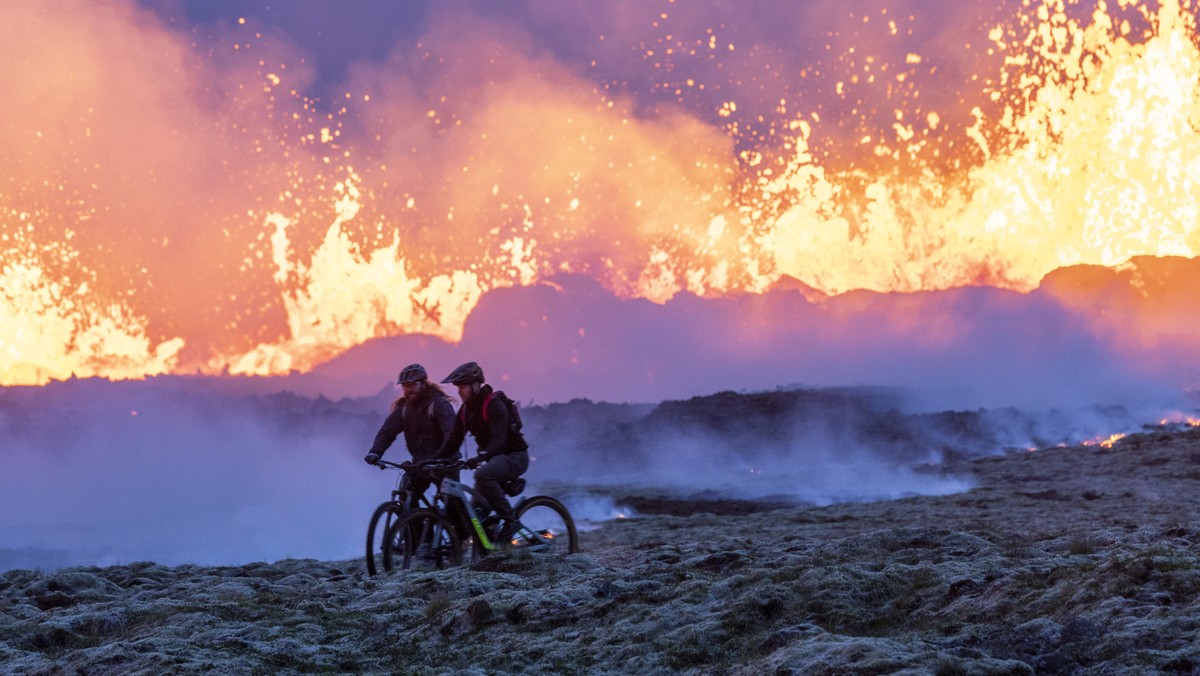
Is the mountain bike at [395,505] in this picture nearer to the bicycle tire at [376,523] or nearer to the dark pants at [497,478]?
the bicycle tire at [376,523]

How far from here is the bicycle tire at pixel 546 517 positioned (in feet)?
50.8

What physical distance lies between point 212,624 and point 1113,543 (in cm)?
822

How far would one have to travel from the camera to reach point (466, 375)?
49.3 feet

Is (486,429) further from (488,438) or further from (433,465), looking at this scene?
(433,465)

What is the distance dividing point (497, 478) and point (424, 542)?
1.07 m

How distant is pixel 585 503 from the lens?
36.1 meters

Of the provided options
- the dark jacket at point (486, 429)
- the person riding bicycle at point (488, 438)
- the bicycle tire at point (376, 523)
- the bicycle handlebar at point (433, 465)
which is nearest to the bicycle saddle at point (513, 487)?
the person riding bicycle at point (488, 438)

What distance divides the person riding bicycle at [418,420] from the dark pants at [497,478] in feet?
1.88

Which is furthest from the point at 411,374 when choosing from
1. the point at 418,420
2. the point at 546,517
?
the point at 546,517

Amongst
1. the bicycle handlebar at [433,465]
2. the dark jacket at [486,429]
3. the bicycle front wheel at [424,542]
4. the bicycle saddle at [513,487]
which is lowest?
the bicycle front wheel at [424,542]

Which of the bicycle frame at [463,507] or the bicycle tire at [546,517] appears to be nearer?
the bicycle frame at [463,507]

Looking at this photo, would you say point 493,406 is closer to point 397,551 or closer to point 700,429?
point 397,551

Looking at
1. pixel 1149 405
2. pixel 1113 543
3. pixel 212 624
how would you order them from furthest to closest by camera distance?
pixel 1149 405
pixel 1113 543
pixel 212 624

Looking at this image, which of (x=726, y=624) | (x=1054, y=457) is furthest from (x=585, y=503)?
(x=726, y=624)
